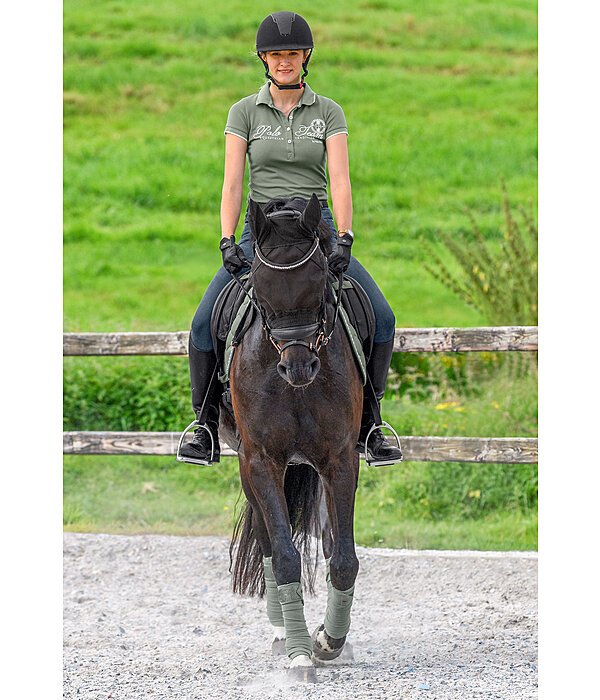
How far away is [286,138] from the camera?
3.92 metres

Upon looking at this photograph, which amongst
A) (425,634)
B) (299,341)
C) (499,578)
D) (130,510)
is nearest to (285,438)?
(299,341)

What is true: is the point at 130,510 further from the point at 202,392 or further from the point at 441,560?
the point at 202,392

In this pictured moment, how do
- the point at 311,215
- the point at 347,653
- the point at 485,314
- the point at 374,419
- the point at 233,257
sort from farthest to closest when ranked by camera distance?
the point at 485,314 < the point at 347,653 < the point at 374,419 < the point at 233,257 < the point at 311,215

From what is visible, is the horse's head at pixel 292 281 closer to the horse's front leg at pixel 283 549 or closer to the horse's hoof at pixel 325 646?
the horse's front leg at pixel 283 549

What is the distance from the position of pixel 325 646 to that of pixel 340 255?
201 cm

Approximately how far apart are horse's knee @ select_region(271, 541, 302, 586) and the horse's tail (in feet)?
2.28

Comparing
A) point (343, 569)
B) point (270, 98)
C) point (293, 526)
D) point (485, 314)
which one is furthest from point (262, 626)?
point (485, 314)

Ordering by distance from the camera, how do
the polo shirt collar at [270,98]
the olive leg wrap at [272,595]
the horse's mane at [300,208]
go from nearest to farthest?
the horse's mane at [300,208]
the polo shirt collar at [270,98]
the olive leg wrap at [272,595]

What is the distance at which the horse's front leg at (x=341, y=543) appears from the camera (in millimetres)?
3816

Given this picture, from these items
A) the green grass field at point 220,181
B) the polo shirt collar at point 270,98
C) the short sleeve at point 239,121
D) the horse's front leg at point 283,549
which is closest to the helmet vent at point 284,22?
the polo shirt collar at point 270,98

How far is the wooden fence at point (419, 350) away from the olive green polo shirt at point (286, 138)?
2.38m

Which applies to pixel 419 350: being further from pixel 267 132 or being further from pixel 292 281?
pixel 292 281

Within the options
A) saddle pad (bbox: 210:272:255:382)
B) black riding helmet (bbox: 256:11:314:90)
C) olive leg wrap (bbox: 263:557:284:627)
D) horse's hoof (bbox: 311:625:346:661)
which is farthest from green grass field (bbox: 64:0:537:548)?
black riding helmet (bbox: 256:11:314:90)

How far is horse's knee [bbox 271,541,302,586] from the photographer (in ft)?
12.5
